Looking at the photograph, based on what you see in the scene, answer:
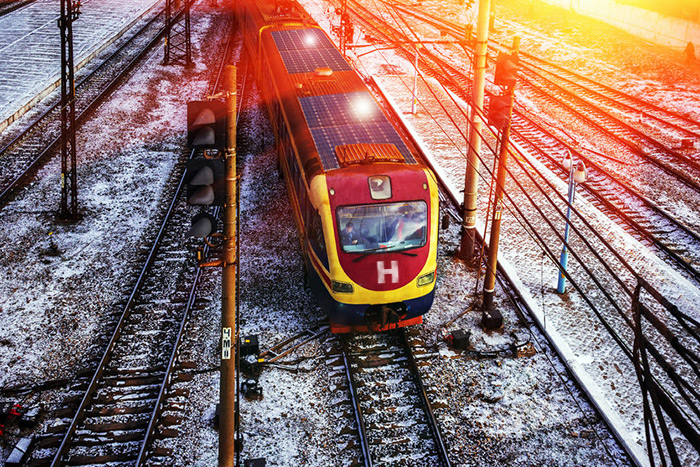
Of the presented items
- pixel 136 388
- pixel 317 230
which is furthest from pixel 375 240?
pixel 136 388

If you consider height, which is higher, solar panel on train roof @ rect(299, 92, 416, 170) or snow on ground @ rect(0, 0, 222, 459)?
solar panel on train roof @ rect(299, 92, 416, 170)

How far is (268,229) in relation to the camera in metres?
15.9

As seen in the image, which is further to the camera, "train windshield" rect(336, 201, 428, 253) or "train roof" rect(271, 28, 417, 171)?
"train roof" rect(271, 28, 417, 171)

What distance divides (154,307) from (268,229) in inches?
153

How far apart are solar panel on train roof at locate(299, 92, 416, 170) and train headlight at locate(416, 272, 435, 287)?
7.17 feet

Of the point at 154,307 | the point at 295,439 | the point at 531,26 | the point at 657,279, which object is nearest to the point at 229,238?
the point at 295,439

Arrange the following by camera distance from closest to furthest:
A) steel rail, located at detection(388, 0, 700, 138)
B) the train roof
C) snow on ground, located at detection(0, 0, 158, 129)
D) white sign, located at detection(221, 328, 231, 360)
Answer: white sign, located at detection(221, 328, 231, 360), the train roof, steel rail, located at detection(388, 0, 700, 138), snow on ground, located at detection(0, 0, 158, 129)

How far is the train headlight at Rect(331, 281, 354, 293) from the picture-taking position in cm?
1073

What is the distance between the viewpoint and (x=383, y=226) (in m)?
10.8

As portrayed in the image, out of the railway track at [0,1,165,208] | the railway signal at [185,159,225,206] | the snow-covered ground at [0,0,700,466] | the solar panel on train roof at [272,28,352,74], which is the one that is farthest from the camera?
the railway track at [0,1,165,208]

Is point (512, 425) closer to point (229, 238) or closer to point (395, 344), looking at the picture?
point (395, 344)

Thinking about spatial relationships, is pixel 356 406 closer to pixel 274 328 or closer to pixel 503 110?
pixel 274 328

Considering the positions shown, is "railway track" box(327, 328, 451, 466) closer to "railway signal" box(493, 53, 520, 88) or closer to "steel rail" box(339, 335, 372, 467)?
"steel rail" box(339, 335, 372, 467)

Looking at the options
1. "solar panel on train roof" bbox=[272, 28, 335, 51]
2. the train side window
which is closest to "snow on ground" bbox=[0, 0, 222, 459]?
the train side window
